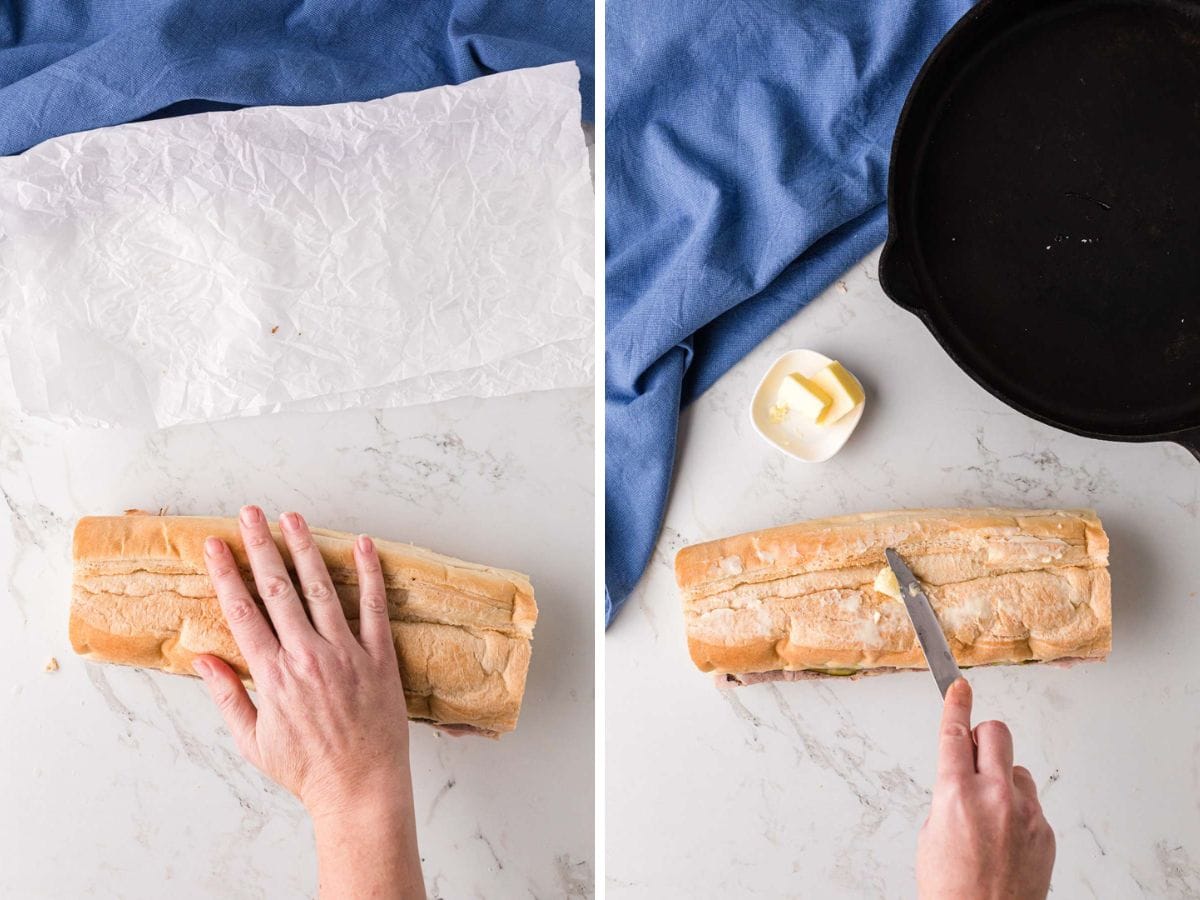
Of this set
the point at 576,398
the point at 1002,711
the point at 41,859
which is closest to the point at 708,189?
the point at 576,398

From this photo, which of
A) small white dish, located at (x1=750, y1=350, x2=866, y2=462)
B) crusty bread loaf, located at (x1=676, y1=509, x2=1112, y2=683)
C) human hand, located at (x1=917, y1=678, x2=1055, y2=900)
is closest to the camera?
human hand, located at (x1=917, y1=678, x2=1055, y2=900)

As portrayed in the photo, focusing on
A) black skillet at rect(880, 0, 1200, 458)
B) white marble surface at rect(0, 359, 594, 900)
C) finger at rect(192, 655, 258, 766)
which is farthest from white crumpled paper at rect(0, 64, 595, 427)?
black skillet at rect(880, 0, 1200, 458)

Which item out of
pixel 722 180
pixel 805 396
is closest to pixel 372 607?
pixel 805 396

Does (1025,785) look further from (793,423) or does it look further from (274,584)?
(274,584)

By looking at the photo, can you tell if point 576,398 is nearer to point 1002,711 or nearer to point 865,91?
point 865,91

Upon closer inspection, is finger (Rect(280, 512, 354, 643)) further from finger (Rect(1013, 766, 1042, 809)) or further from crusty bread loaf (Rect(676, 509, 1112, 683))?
finger (Rect(1013, 766, 1042, 809))
